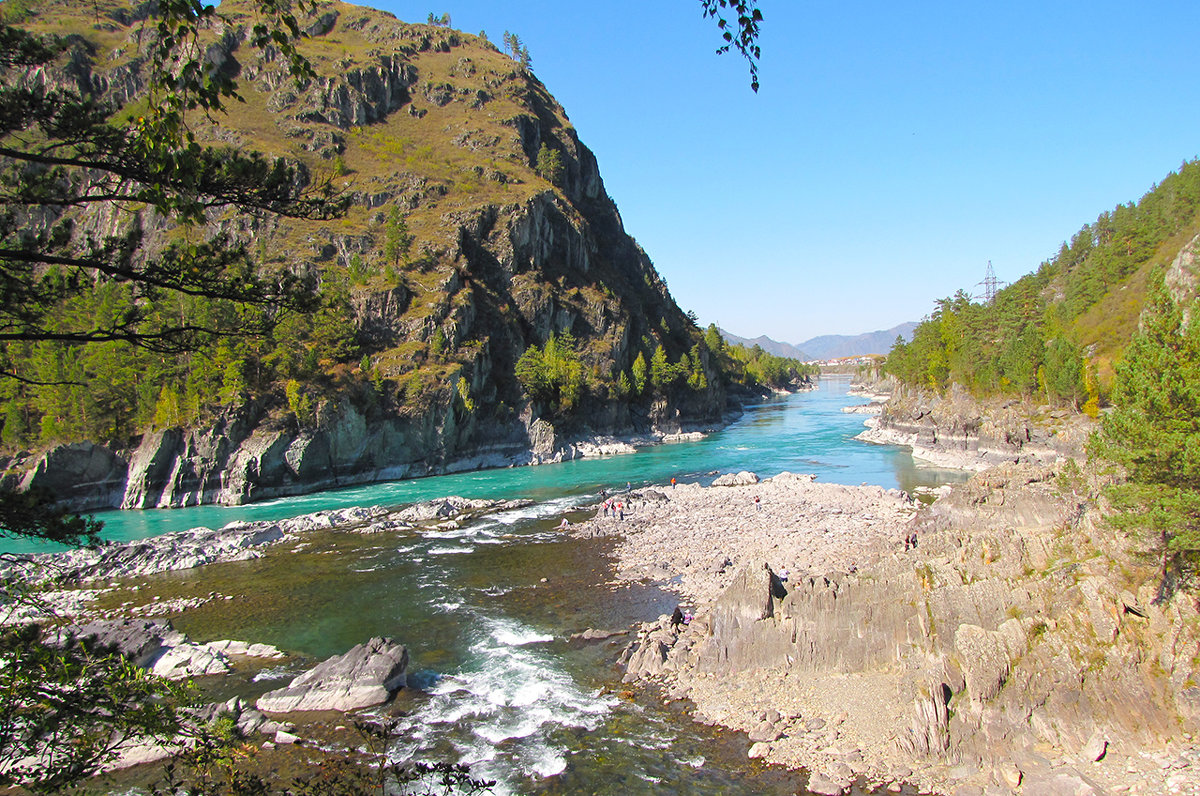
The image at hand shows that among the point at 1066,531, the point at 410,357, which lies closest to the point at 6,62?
the point at 1066,531

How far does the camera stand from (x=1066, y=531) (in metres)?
18.6

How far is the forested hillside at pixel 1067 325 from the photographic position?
2410 inches

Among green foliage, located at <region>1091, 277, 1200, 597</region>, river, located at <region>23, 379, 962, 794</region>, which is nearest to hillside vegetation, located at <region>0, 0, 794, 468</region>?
river, located at <region>23, 379, 962, 794</region>

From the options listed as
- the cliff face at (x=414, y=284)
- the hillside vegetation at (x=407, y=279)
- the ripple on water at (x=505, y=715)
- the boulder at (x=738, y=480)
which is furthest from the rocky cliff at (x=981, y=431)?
the ripple on water at (x=505, y=715)

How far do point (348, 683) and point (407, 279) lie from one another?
68.3 metres

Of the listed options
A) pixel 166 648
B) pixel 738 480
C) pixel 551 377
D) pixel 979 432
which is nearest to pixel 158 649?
pixel 166 648

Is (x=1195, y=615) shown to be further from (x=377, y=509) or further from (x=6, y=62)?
(x=377, y=509)

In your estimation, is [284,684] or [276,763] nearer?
[276,763]

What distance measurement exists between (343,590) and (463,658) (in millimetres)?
10561

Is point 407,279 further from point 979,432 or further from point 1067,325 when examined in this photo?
point 1067,325

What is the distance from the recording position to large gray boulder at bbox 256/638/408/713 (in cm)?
1817

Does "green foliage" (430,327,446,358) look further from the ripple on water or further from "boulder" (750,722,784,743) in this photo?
"boulder" (750,722,784,743)

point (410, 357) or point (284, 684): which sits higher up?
point (410, 357)

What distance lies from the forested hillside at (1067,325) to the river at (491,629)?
19.5 meters
